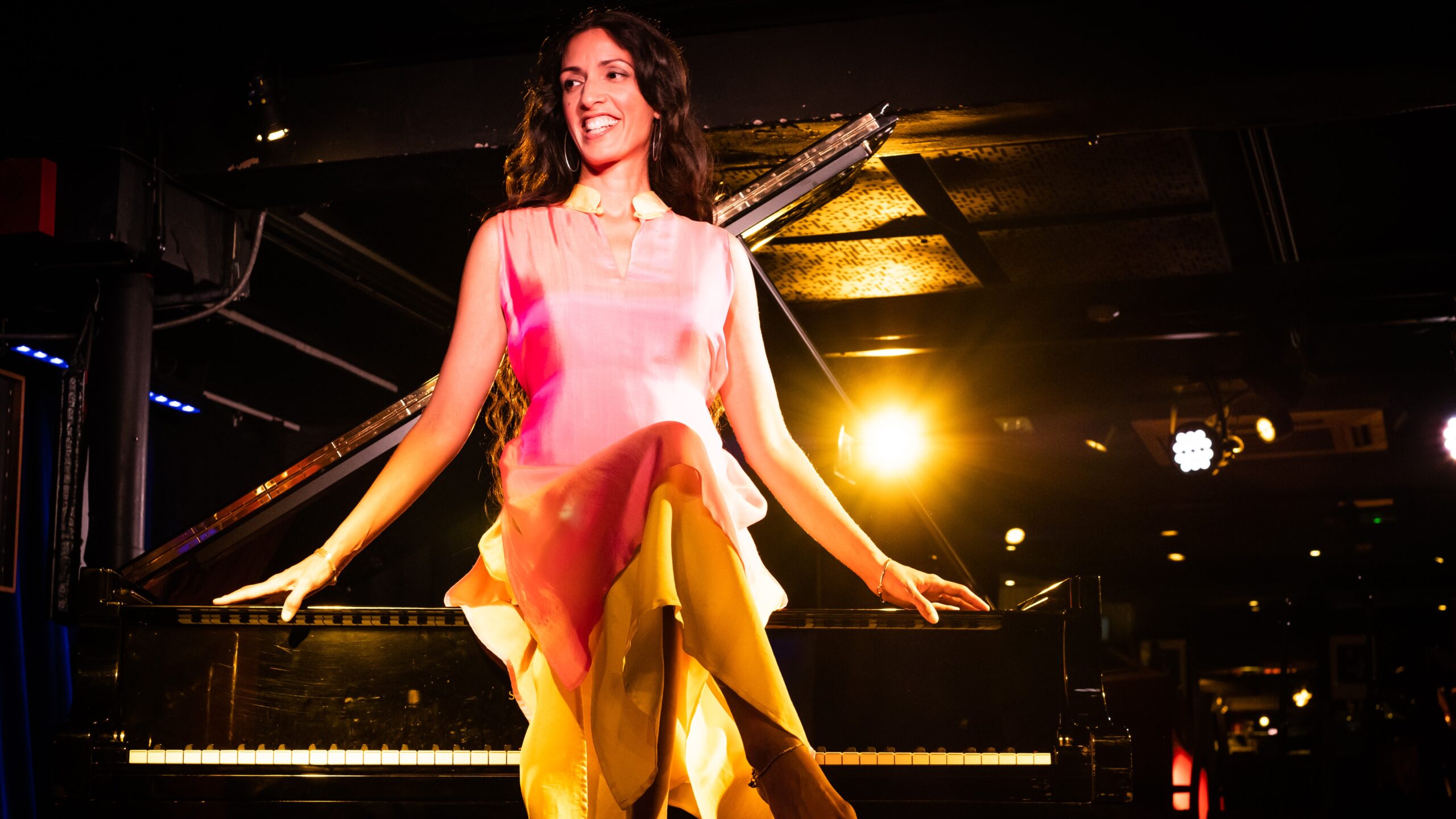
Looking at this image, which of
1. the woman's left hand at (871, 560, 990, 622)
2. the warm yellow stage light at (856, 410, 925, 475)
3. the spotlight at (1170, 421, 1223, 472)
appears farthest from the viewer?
the spotlight at (1170, 421, 1223, 472)

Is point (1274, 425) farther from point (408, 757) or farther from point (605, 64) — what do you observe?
point (605, 64)

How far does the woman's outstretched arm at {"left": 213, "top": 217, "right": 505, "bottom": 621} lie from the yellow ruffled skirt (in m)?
0.29

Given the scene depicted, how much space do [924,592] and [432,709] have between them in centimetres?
127

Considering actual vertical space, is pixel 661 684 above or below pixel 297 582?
below

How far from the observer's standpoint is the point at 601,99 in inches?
60.3

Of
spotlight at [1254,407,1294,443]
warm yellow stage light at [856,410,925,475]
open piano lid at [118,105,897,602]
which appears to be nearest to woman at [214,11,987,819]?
open piano lid at [118,105,897,602]

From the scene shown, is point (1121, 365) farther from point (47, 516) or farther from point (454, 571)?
point (47, 516)

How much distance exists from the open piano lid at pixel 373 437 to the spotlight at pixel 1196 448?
450 cm

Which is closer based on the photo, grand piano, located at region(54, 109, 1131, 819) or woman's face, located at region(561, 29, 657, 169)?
woman's face, located at region(561, 29, 657, 169)

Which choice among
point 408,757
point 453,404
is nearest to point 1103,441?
point 408,757

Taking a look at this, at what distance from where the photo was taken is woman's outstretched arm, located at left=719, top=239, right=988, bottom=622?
1.49m

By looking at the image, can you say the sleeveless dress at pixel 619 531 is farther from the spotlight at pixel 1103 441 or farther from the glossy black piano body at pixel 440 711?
the spotlight at pixel 1103 441

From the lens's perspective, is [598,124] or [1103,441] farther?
[1103,441]

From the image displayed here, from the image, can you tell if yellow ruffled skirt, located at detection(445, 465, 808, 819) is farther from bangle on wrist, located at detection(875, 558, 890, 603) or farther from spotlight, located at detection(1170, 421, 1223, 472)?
spotlight, located at detection(1170, 421, 1223, 472)
